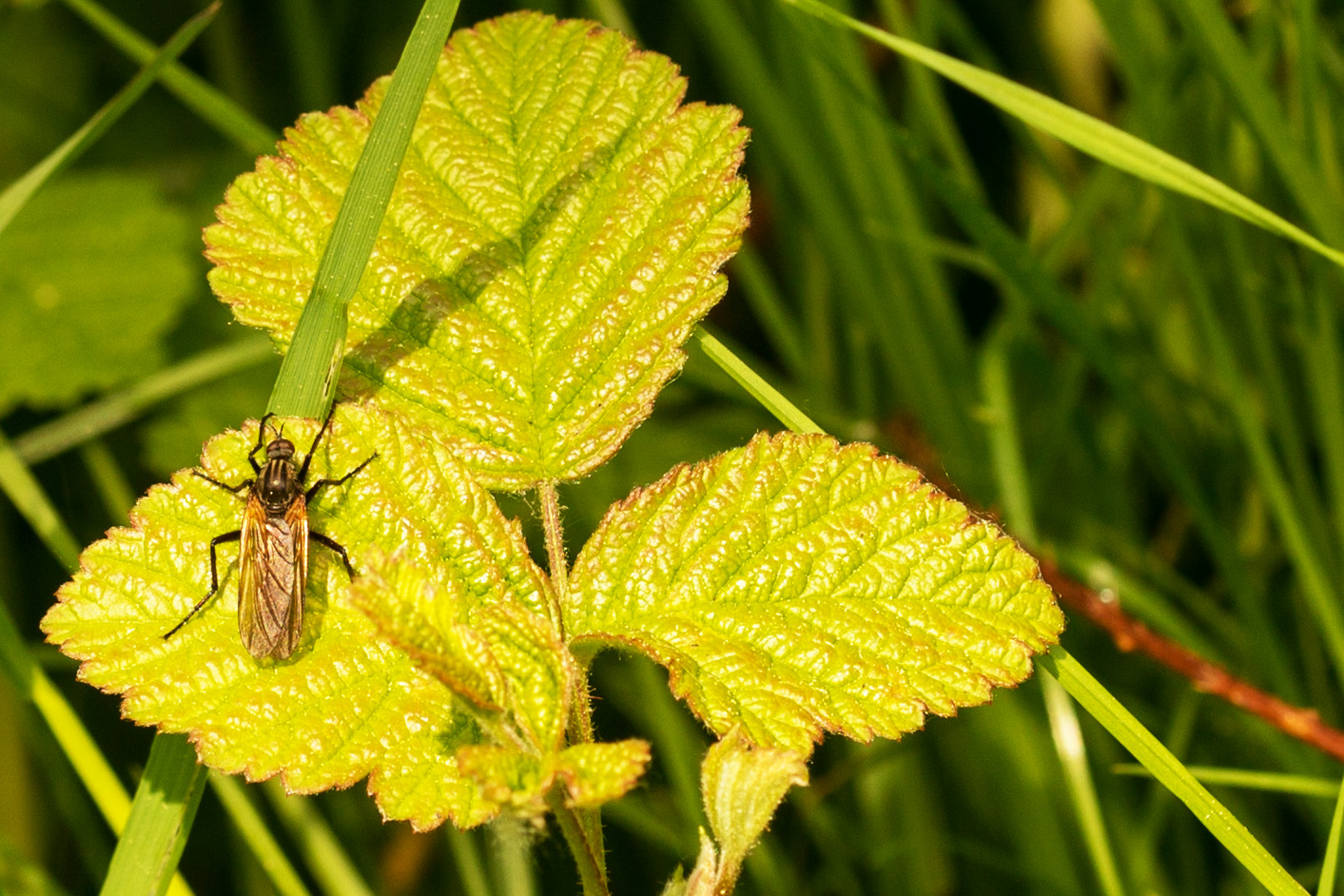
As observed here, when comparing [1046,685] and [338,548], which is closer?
[338,548]

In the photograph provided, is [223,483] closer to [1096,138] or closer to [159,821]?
[159,821]

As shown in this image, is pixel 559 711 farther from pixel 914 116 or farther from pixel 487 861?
pixel 914 116

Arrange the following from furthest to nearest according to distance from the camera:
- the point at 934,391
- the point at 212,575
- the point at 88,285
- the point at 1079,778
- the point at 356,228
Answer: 1. the point at 88,285
2. the point at 934,391
3. the point at 1079,778
4. the point at 356,228
5. the point at 212,575

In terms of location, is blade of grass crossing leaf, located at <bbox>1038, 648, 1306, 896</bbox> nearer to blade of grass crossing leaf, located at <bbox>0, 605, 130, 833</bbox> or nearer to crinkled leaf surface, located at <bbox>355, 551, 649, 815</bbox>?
crinkled leaf surface, located at <bbox>355, 551, 649, 815</bbox>

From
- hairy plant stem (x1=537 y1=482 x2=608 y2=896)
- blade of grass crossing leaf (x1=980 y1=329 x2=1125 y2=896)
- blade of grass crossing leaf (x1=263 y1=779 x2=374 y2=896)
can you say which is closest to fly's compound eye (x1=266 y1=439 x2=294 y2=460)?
hairy plant stem (x1=537 y1=482 x2=608 y2=896)

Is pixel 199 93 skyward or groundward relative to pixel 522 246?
skyward

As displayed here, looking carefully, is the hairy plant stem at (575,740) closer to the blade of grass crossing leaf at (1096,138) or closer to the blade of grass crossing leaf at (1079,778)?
the blade of grass crossing leaf at (1096,138)

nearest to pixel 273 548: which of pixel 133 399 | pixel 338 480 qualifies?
pixel 338 480
